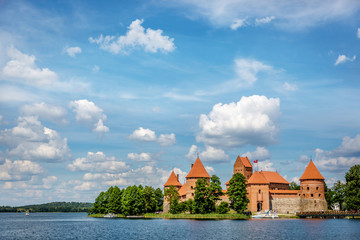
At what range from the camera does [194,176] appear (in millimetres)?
88438

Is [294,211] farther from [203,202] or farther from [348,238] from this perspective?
[348,238]

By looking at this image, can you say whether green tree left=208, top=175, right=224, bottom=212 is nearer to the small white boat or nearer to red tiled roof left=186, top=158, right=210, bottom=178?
the small white boat

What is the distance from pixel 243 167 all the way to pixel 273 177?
353 inches

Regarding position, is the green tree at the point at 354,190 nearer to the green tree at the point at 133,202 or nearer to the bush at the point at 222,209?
the bush at the point at 222,209

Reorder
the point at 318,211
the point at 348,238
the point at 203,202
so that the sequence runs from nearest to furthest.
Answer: the point at 348,238 < the point at 203,202 < the point at 318,211

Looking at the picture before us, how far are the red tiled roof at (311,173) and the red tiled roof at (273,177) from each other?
8586 millimetres

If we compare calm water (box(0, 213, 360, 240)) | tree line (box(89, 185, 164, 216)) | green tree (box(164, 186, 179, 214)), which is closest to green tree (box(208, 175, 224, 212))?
green tree (box(164, 186, 179, 214))

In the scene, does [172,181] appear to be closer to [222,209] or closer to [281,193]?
[281,193]

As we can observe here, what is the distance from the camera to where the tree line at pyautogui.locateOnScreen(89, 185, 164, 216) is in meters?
84.1

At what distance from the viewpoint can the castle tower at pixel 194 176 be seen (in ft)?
289

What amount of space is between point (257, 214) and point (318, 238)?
138ft

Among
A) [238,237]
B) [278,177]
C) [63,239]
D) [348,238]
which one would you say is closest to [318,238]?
[348,238]

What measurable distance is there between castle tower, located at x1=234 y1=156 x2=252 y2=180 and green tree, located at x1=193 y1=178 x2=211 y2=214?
30.7 m

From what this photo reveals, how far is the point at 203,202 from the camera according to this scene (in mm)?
72062
